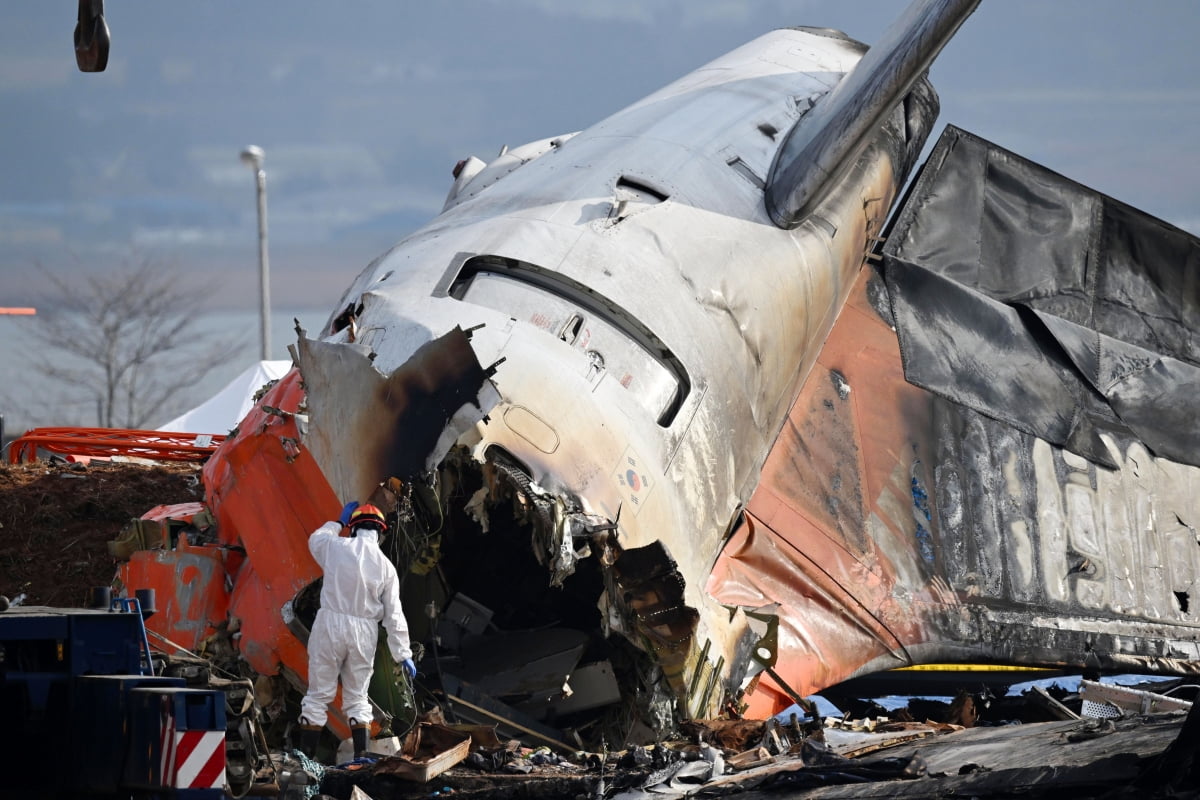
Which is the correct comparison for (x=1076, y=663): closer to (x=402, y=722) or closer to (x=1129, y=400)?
(x=1129, y=400)

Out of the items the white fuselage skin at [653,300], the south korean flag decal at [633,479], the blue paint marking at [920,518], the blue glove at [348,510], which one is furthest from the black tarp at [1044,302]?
the blue glove at [348,510]

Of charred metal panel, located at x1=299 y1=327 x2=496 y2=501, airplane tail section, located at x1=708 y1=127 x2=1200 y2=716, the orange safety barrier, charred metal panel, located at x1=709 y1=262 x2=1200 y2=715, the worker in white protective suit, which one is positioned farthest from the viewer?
the orange safety barrier

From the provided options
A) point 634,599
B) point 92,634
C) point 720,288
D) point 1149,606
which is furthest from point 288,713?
point 1149,606

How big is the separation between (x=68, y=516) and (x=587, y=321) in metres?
7.48

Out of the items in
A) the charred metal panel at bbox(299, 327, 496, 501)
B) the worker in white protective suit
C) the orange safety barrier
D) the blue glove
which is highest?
the orange safety barrier

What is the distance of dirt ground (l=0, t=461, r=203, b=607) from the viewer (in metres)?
14.6

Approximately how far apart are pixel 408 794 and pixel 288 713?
216 centimetres

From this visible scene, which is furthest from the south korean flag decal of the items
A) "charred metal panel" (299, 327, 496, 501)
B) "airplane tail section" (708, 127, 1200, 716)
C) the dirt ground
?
the dirt ground

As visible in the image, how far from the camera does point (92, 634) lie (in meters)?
7.02

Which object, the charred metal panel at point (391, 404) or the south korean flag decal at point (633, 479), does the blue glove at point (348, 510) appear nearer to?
the charred metal panel at point (391, 404)

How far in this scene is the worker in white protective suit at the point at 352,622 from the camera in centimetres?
944

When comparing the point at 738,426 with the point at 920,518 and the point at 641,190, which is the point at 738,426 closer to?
the point at 641,190

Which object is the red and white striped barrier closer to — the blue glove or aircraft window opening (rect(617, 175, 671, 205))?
the blue glove

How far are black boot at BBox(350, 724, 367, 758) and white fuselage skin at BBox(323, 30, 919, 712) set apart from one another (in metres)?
1.90
